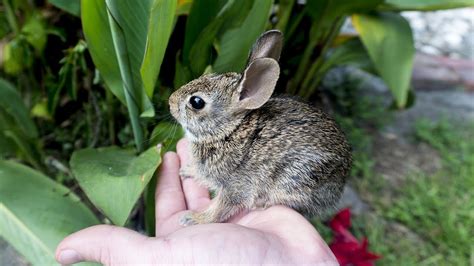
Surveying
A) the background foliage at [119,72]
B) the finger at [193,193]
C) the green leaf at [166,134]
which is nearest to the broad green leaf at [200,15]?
the background foliage at [119,72]

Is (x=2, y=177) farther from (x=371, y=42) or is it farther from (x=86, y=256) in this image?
(x=371, y=42)

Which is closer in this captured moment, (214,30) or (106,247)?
(106,247)

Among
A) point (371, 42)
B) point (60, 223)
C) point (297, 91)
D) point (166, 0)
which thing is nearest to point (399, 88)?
point (371, 42)

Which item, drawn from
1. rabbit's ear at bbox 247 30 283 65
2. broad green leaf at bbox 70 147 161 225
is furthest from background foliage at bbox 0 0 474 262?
rabbit's ear at bbox 247 30 283 65

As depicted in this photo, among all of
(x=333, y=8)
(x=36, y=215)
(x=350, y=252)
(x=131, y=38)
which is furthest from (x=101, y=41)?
(x=350, y=252)

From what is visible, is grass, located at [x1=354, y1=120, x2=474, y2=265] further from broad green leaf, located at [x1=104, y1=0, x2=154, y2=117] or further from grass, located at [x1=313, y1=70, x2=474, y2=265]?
broad green leaf, located at [x1=104, y1=0, x2=154, y2=117]

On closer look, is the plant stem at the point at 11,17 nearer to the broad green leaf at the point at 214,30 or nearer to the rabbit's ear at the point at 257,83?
the broad green leaf at the point at 214,30

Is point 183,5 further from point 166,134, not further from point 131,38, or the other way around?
point 166,134
